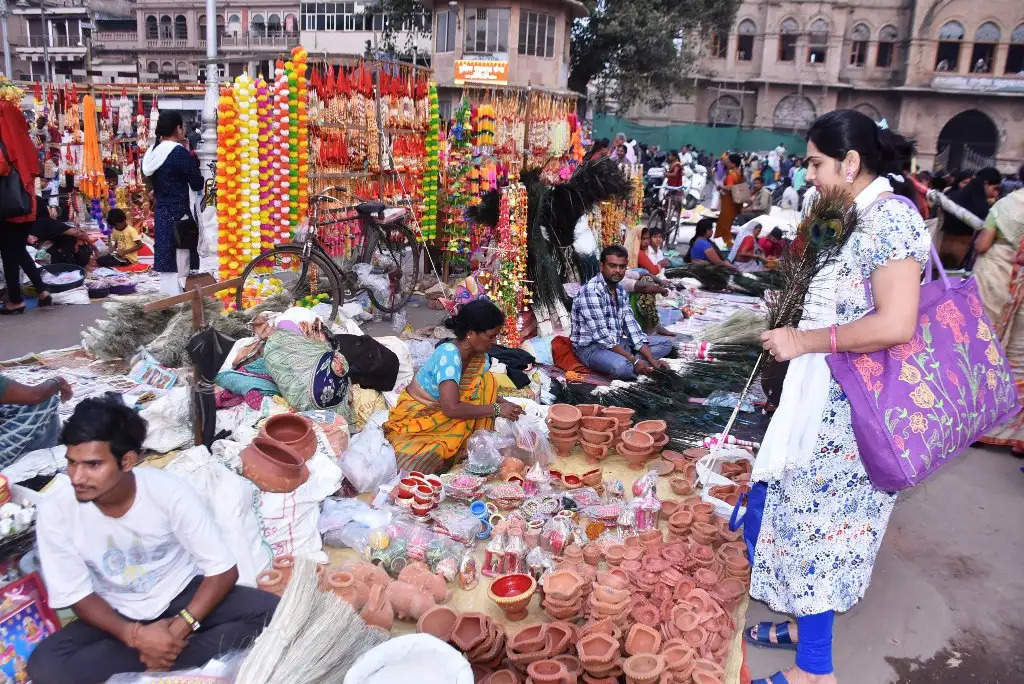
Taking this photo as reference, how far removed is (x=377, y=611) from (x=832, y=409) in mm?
1611

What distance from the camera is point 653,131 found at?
26.0 m

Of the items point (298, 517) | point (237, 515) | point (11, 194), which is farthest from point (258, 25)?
point (237, 515)

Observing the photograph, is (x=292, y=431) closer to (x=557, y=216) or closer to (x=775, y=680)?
(x=775, y=680)

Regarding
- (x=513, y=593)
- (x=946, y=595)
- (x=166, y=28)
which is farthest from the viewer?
(x=166, y=28)

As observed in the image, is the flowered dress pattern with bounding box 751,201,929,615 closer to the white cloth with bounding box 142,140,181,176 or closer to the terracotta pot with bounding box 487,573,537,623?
the terracotta pot with bounding box 487,573,537,623

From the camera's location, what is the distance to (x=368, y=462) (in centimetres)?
363

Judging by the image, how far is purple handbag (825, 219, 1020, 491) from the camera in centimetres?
214

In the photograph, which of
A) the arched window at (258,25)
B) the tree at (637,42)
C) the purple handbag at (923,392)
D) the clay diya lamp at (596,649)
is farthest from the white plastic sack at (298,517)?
the arched window at (258,25)

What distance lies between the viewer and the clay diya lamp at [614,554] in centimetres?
303

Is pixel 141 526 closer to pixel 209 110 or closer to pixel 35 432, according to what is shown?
pixel 35 432

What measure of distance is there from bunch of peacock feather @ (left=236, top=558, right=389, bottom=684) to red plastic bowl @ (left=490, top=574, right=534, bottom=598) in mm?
695

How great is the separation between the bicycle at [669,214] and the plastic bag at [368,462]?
8846mm

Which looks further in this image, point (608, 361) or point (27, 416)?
point (608, 361)

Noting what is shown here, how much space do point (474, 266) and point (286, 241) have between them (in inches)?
84.0
